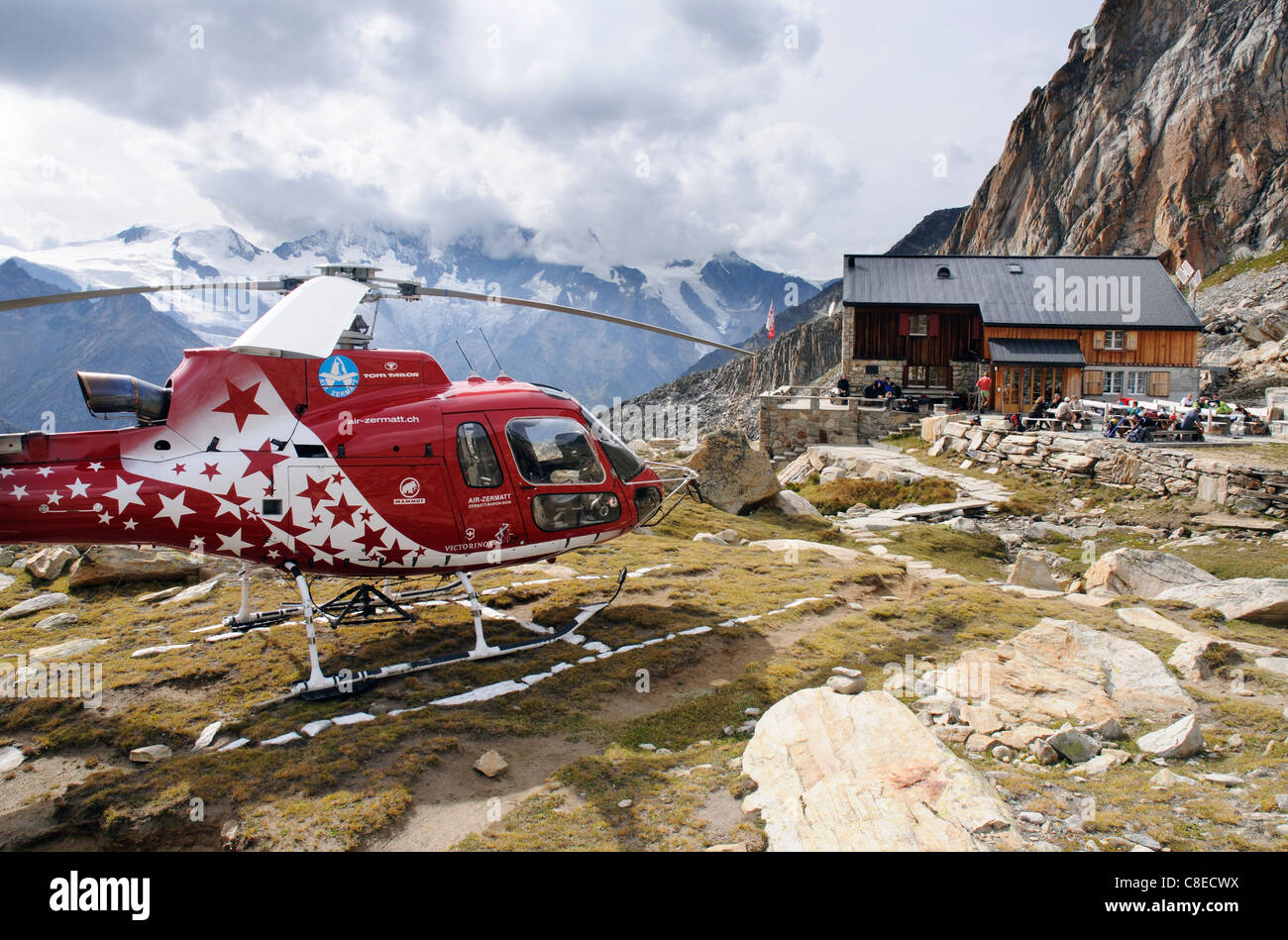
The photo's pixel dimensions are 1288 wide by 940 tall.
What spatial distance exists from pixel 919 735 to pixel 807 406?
2957cm

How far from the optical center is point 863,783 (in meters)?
6.34

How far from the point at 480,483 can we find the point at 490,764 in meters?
3.78

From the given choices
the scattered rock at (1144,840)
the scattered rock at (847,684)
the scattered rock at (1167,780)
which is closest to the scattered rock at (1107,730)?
the scattered rock at (1167,780)

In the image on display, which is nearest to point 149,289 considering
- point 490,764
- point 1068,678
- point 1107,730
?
point 490,764

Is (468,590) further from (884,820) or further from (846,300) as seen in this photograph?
(846,300)

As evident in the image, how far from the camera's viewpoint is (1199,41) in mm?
85938

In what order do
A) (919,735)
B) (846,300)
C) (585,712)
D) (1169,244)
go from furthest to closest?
(1169,244) < (846,300) < (585,712) < (919,735)

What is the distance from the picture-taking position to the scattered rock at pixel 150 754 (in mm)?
7192

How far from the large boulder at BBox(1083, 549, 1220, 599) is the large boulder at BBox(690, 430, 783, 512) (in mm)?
8511

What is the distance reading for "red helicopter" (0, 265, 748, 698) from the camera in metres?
8.36

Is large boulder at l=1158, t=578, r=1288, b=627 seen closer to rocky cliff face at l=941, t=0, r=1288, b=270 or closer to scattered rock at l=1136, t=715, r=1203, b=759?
scattered rock at l=1136, t=715, r=1203, b=759

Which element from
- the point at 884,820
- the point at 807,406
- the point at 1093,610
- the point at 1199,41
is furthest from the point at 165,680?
the point at 1199,41
